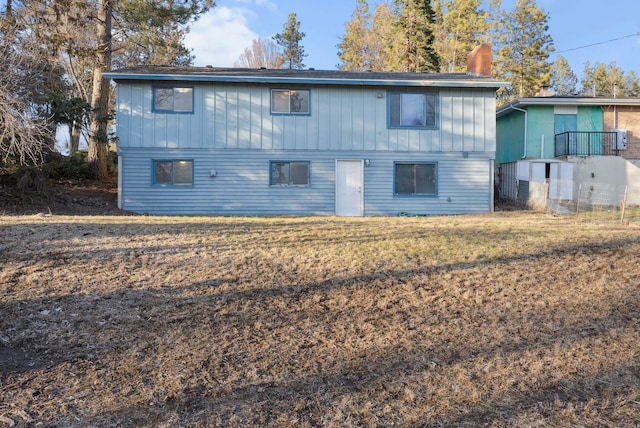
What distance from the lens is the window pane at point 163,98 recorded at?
52.3 feet

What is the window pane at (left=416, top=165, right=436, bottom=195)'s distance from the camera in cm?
1669

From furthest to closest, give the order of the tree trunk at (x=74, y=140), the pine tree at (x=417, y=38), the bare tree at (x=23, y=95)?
the pine tree at (x=417, y=38) < the tree trunk at (x=74, y=140) < the bare tree at (x=23, y=95)

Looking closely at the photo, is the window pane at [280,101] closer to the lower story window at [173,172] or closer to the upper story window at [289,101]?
the upper story window at [289,101]

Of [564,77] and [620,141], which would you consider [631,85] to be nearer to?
[564,77]

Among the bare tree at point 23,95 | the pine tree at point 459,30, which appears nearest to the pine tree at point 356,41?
the pine tree at point 459,30

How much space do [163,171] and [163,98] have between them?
2.36 m

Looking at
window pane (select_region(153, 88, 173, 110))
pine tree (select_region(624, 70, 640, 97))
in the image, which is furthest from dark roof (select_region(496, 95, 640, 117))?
pine tree (select_region(624, 70, 640, 97))

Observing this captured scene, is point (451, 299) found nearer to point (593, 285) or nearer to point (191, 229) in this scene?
point (593, 285)

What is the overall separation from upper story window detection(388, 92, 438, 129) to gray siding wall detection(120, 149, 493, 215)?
103 cm

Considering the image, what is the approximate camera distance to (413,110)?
16688 millimetres

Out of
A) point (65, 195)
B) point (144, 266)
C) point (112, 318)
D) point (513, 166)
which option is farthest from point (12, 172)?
point (513, 166)

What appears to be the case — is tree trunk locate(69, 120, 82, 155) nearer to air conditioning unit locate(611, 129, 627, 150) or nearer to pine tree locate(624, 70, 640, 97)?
air conditioning unit locate(611, 129, 627, 150)

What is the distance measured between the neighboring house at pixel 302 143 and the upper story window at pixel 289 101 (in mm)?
33

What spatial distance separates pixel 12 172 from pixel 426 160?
12.5m
